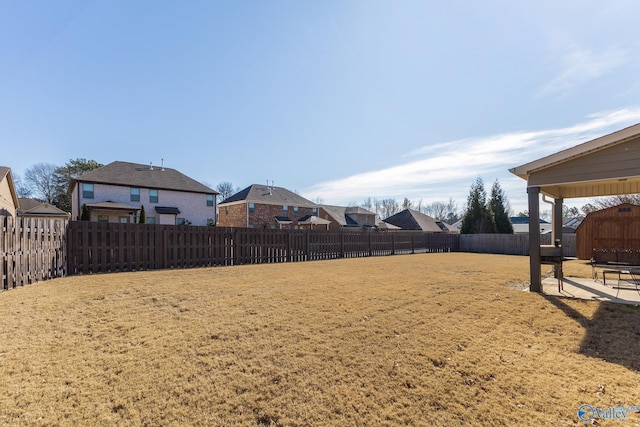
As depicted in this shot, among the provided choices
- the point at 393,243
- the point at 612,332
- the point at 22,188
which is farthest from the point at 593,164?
the point at 22,188

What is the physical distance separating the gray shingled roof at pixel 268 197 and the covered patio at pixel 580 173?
26.4 metres

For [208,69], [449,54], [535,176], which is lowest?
[535,176]

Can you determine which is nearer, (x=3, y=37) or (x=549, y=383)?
(x=549, y=383)

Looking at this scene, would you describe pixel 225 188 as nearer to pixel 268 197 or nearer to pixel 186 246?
pixel 268 197

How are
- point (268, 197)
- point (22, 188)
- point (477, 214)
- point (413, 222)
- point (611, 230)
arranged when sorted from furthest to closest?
point (22, 188) → point (413, 222) → point (268, 197) → point (477, 214) → point (611, 230)

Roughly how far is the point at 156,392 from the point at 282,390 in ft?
3.68

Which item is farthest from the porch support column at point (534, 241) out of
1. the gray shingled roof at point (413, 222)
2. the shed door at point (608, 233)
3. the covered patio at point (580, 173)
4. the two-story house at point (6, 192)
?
the gray shingled roof at point (413, 222)

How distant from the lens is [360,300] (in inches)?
235

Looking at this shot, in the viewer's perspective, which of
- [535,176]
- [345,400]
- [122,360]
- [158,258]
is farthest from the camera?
[158,258]

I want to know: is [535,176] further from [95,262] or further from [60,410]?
[95,262]

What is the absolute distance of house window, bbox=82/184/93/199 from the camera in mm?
21195

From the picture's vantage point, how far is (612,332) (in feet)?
14.1

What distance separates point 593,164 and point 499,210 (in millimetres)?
28055

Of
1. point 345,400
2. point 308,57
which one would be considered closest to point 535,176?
point 345,400
